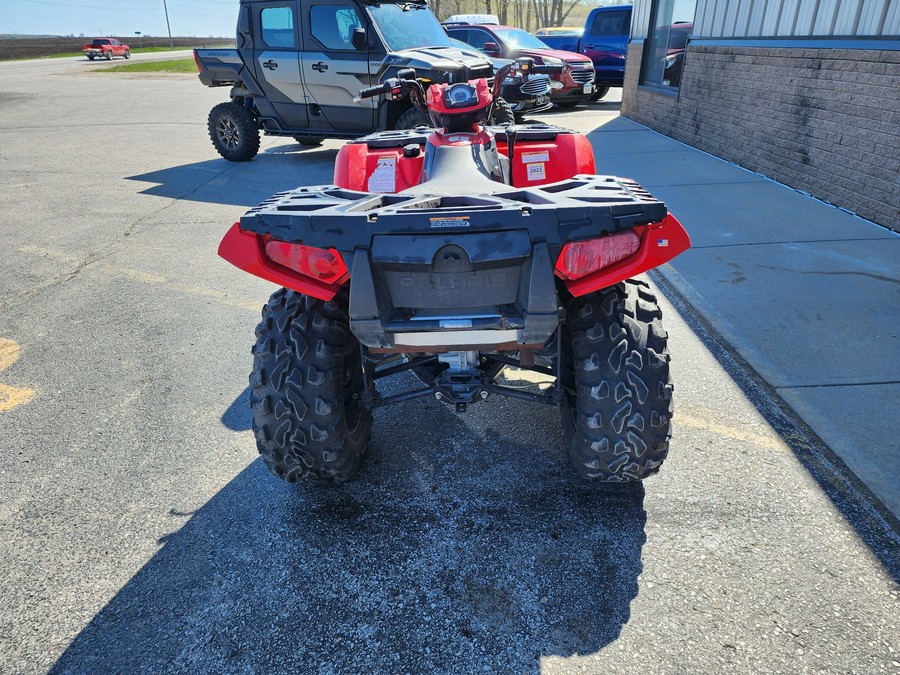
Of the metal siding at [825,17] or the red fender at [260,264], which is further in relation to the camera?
the metal siding at [825,17]

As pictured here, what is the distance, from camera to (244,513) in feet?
8.99

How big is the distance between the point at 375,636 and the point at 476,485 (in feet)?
2.84

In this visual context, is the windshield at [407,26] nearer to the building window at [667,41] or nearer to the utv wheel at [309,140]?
the utv wheel at [309,140]

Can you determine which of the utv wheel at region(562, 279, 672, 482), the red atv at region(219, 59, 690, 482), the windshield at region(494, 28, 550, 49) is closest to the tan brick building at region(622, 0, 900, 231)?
the windshield at region(494, 28, 550, 49)

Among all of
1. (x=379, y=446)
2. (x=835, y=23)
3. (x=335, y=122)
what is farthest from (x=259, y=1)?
(x=379, y=446)

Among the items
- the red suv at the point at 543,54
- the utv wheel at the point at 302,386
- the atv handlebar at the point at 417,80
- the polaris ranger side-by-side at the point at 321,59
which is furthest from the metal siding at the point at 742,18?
the utv wheel at the point at 302,386

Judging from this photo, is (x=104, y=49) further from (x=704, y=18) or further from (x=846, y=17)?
(x=846, y=17)

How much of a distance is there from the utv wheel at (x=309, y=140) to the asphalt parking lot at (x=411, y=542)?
6.15m

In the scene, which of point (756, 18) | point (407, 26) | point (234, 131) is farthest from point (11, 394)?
point (756, 18)

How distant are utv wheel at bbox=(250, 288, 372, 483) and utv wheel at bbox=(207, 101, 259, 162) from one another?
319 inches

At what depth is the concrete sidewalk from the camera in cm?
316

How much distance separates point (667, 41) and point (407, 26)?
4545 mm

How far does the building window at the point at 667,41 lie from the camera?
9883mm

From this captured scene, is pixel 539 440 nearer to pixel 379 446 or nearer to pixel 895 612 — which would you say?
pixel 379 446
